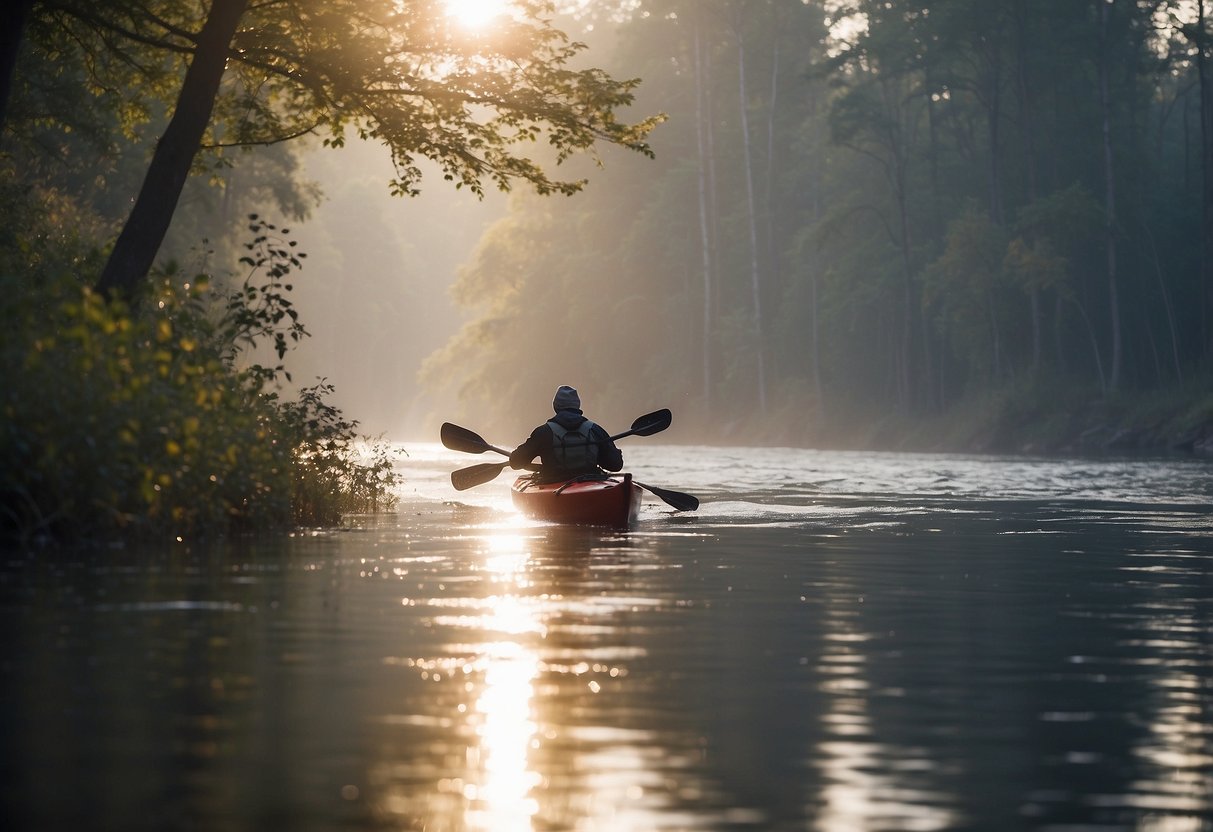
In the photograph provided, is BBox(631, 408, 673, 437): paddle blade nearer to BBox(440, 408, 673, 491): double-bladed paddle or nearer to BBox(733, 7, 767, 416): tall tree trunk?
BBox(440, 408, 673, 491): double-bladed paddle

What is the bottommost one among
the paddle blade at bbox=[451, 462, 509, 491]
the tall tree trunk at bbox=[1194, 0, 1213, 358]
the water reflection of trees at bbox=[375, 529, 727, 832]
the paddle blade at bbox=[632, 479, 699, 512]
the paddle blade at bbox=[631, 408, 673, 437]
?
the water reflection of trees at bbox=[375, 529, 727, 832]

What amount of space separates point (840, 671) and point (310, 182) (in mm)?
42802

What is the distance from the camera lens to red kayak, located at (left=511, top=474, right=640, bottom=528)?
58.0ft

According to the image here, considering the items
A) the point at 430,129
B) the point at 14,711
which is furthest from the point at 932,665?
the point at 430,129

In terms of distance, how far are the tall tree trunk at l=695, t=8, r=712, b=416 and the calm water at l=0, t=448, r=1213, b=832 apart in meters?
53.2

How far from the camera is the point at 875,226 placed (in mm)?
64188

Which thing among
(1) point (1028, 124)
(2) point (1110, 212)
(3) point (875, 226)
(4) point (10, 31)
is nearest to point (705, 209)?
(3) point (875, 226)

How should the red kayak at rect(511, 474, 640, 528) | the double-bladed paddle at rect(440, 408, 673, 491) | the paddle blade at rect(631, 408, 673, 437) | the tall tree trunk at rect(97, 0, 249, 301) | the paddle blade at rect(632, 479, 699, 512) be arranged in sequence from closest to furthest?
the tall tree trunk at rect(97, 0, 249, 301)
the red kayak at rect(511, 474, 640, 528)
the paddle blade at rect(632, 479, 699, 512)
the double-bladed paddle at rect(440, 408, 673, 491)
the paddle blade at rect(631, 408, 673, 437)

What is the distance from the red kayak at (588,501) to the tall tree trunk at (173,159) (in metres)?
4.65

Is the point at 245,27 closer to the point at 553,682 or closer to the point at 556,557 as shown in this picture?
the point at 556,557

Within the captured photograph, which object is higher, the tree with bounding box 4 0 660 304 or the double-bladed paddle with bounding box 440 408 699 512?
the tree with bounding box 4 0 660 304

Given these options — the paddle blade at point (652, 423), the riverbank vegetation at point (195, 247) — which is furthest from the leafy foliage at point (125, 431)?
the paddle blade at point (652, 423)

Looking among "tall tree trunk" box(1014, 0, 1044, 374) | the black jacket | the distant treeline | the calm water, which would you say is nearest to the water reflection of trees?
the calm water

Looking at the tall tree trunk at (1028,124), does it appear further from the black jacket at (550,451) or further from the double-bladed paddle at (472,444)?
the black jacket at (550,451)
